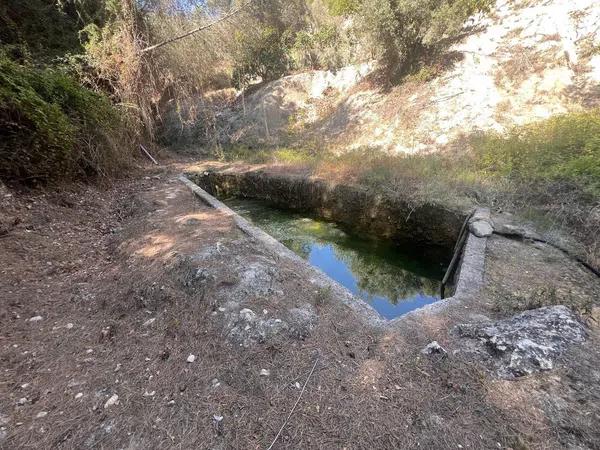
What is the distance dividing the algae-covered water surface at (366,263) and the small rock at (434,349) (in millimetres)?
1601

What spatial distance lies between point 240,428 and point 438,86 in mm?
9964

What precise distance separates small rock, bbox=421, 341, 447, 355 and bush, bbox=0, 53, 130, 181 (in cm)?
550

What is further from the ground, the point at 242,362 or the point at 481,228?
the point at 242,362

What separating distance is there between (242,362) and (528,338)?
2.14 m

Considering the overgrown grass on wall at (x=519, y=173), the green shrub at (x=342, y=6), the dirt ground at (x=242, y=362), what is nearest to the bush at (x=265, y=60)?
the green shrub at (x=342, y=6)

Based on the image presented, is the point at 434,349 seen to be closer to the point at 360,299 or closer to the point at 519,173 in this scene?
the point at 360,299

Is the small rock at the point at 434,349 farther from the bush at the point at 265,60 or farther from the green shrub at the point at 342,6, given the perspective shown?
the bush at the point at 265,60

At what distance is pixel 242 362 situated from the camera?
227 cm

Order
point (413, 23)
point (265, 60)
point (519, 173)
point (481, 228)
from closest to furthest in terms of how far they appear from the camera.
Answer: point (481, 228) < point (519, 173) < point (413, 23) < point (265, 60)

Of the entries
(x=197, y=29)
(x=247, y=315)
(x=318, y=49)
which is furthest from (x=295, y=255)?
(x=318, y=49)

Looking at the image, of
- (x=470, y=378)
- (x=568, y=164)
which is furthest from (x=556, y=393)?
(x=568, y=164)

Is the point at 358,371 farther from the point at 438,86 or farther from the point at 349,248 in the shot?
the point at 438,86

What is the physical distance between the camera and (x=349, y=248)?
5887mm

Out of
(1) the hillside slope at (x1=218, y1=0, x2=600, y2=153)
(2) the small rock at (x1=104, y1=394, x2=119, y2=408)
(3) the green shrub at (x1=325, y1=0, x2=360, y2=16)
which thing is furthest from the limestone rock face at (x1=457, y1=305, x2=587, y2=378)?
(3) the green shrub at (x1=325, y1=0, x2=360, y2=16)
